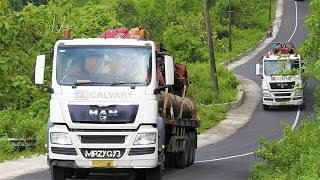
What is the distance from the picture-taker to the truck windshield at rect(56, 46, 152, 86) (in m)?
14.2

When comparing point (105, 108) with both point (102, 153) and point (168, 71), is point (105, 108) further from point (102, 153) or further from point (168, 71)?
point (168, 71)

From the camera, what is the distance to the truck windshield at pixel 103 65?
14.2 meters

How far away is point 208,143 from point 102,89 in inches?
602

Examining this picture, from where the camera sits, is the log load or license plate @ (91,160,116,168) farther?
the log load

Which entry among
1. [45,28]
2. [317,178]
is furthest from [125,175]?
[45,28]

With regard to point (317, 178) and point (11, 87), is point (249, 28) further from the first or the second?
point (317, 178)

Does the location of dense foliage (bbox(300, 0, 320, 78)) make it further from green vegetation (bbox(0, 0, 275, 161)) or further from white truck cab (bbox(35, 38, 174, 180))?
white truck cab (bbox(35, 38, 174, 180))

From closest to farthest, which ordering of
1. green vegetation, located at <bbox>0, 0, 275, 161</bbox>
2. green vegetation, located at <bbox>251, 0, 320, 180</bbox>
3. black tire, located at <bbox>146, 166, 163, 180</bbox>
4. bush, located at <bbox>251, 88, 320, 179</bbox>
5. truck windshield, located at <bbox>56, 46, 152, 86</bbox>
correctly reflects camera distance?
1. truck windshield, located at <bbox>56, 46, 152, 86</bbox>
2. black tire, located at <bbox>146, 166, 163, 180</bbox>
3. bush, located at <bbox>251, 88, 320, 179</bbox>
4. green vegetation, located at <bbox>251, 0, 320, 180</bbox>
5. green vegetation, located at <bbox>0, 0, 275, 161</bbox>

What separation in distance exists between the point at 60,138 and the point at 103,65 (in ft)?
5.37

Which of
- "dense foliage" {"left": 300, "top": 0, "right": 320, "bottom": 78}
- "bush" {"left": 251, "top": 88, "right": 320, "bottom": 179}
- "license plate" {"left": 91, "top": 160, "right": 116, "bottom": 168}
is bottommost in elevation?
"bush" {"left": 251, "top": 88, "right": 320, "bottom": 179}

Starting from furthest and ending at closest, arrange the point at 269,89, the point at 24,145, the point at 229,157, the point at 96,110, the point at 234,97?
1. the point at 234,97
2. the point at 269,89
3. the point at 229,157
4. the point at 24,145
5. the point at 96,110

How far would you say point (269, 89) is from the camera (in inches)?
1556

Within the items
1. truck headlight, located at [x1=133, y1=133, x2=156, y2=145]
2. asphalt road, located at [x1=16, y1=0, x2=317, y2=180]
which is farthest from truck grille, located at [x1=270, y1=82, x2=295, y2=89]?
truck headlight, located at [x1=133, y1=133, x2=156, y2=145]

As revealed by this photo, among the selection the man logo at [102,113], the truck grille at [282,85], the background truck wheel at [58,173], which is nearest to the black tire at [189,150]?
the background truck wheel at [58,173]
